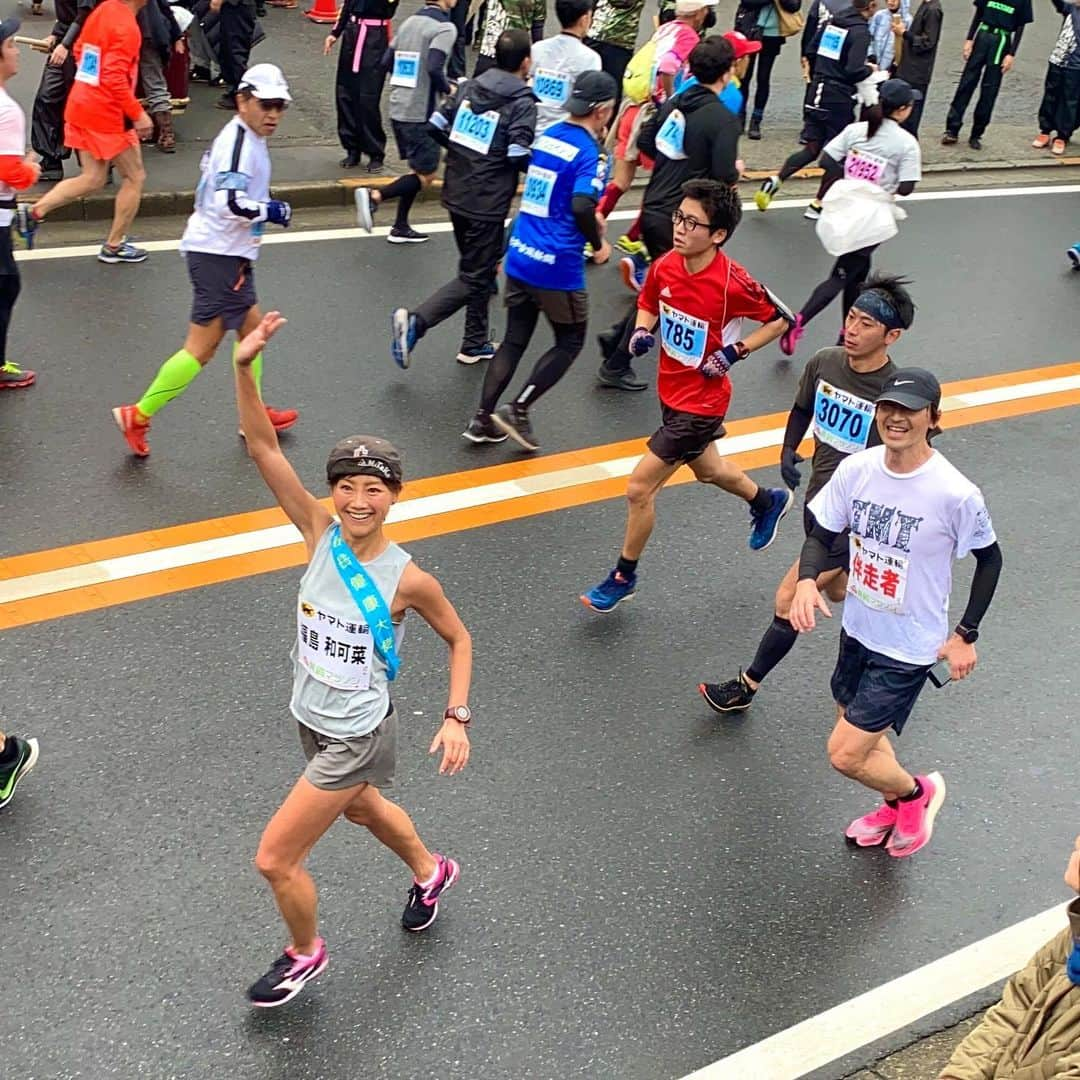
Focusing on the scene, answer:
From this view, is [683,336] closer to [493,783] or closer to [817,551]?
[817,551]

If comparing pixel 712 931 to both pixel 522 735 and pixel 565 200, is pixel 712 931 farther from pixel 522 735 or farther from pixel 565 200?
pixel 565 200

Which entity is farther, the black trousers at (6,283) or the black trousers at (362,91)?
the black trousers at (362,91)

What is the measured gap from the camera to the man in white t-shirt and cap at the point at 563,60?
962 cm

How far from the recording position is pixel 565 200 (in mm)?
7297

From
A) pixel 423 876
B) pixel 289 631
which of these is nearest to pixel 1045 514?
pixel 289 631

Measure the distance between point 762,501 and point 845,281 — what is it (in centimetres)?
275

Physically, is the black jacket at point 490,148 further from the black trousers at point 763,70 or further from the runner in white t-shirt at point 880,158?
the black trousers at point 763,70

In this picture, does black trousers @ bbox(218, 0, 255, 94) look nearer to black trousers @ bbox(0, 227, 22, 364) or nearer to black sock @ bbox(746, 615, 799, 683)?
black trousers @ bbox(0, 227, 22, 364)

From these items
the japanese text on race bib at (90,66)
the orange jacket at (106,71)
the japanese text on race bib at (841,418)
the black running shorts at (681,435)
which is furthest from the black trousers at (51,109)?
the japanese text on race bib at (841,418)

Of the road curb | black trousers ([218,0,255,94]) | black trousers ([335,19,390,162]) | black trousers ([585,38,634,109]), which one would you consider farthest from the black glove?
black trousers ([218,0,255,94])

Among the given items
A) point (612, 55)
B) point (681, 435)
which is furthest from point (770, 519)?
point (612, 55)

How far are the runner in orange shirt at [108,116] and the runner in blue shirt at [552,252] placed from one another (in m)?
3.01

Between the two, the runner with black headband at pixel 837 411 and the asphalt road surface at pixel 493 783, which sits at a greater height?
the runner with black headband at pixel 837 411

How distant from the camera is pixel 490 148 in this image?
25.9 feet
